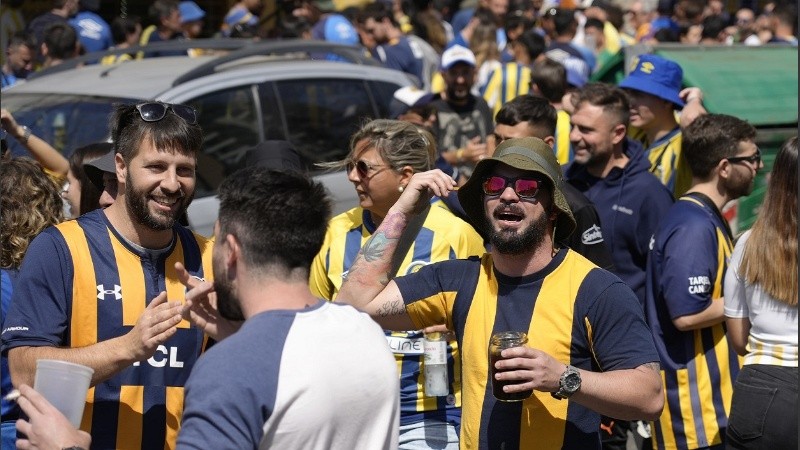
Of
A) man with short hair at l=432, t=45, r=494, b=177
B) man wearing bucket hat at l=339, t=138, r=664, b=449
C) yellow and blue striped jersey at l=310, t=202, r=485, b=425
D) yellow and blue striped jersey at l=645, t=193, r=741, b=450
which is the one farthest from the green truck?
man wearing bucket hat at l=339, t=138, r=664, b=449

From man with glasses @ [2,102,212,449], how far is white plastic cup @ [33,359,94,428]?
1.70 feet

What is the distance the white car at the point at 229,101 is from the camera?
798cm

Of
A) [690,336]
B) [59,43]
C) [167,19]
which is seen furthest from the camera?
[167,19]

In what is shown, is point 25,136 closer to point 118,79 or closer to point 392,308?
point 118,79

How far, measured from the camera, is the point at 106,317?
149 inches

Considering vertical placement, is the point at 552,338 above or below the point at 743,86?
below

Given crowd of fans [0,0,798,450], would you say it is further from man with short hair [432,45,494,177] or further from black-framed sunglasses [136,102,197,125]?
man with short hair [432,45,494,177]

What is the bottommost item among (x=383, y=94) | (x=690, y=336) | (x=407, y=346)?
(x=690, y=336)

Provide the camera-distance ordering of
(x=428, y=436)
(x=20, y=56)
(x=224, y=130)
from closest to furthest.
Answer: (x=428, y=436) < (x=224, y=130) < (x=20, y=56)

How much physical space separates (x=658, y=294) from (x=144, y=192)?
2.71 m

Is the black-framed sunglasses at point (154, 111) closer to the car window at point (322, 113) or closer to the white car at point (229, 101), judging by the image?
the white car at point (229, 101)

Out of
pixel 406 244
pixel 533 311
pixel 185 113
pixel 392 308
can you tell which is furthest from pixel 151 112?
pixel 533 311

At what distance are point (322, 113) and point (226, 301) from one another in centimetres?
603

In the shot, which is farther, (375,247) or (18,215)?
(18,215)
